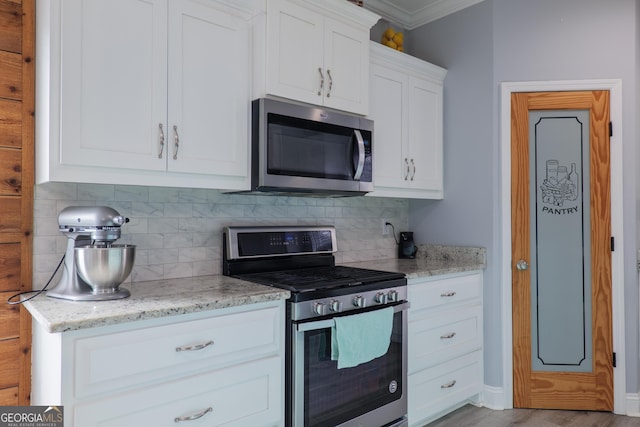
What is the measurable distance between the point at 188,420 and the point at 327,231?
56.2 inches

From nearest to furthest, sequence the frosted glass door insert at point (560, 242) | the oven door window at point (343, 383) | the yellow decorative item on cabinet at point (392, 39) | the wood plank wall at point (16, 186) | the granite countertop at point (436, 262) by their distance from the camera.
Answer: the wood plank wall at point (16, 186), the oven door window at point (343, 383), the granite countertop at point (436, 262), the frosted glass door insert at point (560, 242), the yellow decorative item on cabinet at point (392, 39)

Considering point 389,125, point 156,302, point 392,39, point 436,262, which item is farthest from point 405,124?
point 156,302

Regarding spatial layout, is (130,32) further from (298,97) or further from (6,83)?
(298,97)

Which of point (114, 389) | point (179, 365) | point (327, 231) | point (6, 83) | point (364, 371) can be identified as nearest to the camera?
point (114, 389)

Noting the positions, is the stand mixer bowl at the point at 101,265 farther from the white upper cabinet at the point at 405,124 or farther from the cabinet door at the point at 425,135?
the cabinet door at the point at 425,135

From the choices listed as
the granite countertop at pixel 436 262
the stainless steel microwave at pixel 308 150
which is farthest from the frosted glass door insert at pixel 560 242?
the stainless steel microwave at pixel 308 150

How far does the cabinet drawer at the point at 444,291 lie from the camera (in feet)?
8.43

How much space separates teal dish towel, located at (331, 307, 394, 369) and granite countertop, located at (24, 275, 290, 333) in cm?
34

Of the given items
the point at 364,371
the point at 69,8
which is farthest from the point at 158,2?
the point at 364,371

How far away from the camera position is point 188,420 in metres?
1.66

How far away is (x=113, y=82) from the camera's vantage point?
1.77 meters

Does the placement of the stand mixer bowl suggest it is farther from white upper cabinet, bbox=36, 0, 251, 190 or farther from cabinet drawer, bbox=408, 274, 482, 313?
cabinet drawer, bbox=408, 274, 482, 313

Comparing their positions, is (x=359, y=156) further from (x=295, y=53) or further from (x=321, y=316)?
(x=321, y=316)

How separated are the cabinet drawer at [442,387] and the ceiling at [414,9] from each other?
7.93 ft
